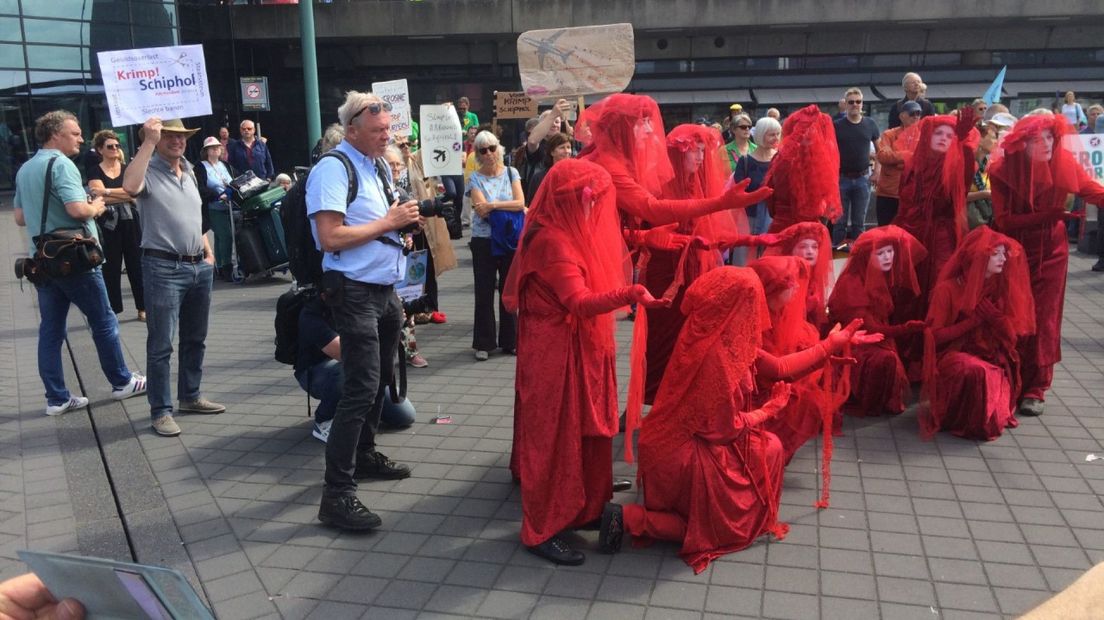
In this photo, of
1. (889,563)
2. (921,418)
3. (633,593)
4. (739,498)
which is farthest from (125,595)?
(921,418)

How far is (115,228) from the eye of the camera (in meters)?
8.58

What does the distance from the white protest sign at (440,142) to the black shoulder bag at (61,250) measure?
12.7 ft

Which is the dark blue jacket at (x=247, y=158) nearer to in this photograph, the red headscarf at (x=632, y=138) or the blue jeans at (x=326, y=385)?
the blue jeans at (x=326, y=385)

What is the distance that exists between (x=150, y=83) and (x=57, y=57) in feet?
63.3

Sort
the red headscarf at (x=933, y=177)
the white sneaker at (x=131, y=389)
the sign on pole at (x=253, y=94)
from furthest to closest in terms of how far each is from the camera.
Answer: the sign on pole at (x=253, y=94), the white sneaker at (x=131, y=389), the red headscarf at (x=933, y=177)

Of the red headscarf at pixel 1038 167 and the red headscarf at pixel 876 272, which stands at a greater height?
the red headscarf at pixel 1038 167

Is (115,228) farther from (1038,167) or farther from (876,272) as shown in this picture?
(1038,167)

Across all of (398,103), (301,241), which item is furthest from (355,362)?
(398,103)

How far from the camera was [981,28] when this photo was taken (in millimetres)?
20984

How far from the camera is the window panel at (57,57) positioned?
21109 mm

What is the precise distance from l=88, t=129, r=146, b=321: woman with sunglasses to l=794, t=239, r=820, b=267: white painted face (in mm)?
6135

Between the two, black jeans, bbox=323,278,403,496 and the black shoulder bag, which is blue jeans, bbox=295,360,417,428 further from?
the black shoulder bag

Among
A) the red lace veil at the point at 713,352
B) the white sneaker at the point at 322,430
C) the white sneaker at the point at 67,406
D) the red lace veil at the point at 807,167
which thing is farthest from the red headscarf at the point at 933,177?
the white sneaker at the point at 67,406

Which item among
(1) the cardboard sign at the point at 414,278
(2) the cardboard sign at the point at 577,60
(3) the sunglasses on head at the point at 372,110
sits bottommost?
(1) the cardboard sign at the point at 414,278
